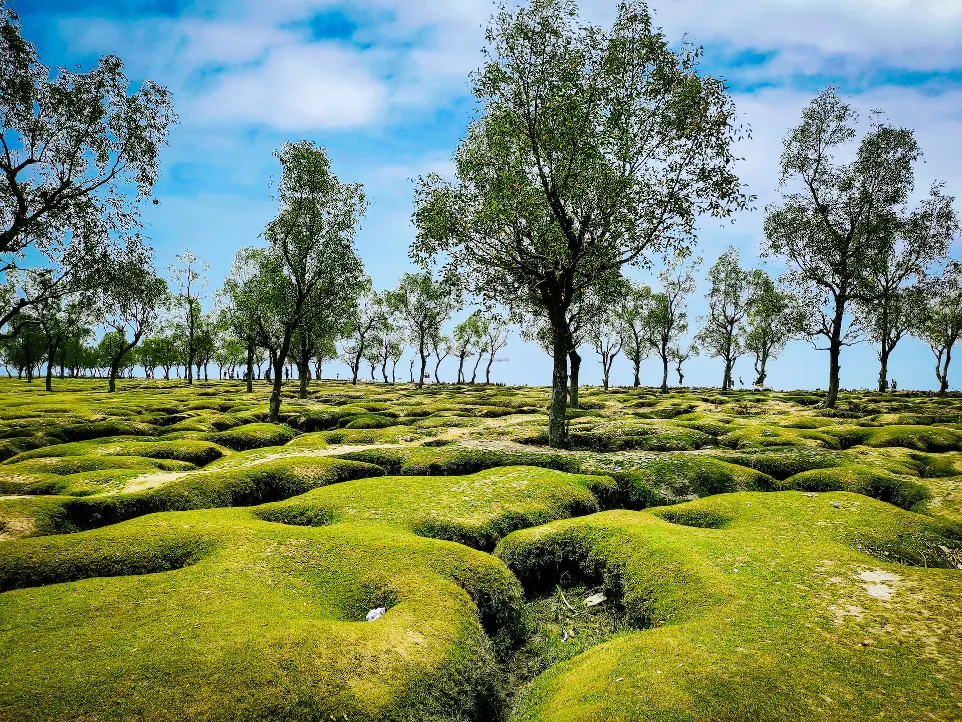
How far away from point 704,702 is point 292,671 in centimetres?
588

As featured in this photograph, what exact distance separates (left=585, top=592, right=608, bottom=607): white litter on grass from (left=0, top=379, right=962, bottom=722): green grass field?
6 centimetres

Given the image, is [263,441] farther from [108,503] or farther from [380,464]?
[108,503]

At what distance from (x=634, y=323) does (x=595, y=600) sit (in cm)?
9032

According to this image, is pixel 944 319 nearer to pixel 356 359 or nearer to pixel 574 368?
pixel 574 368

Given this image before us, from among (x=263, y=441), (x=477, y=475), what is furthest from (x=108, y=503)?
(x=263, y=441)

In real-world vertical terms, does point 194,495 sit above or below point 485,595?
above

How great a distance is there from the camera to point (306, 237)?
42.4m

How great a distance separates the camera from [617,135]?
2647 cm

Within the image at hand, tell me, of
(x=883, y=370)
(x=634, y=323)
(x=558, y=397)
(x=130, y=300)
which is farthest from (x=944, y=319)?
(x=130, y=300)

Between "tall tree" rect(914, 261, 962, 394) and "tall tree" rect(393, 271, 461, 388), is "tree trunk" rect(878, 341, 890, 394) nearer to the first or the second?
"tall tree" rect(914, 261, 962, 394)

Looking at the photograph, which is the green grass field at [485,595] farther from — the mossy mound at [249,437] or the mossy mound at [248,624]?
the mossy mound at [249,437]

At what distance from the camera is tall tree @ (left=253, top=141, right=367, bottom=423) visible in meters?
42.2

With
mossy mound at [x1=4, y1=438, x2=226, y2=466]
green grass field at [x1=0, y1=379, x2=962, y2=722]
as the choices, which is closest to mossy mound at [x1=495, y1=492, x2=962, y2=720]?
green grass field at [x1=0, y1=379, x2=962, y2=722]

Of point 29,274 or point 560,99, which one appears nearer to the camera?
point 560,99
